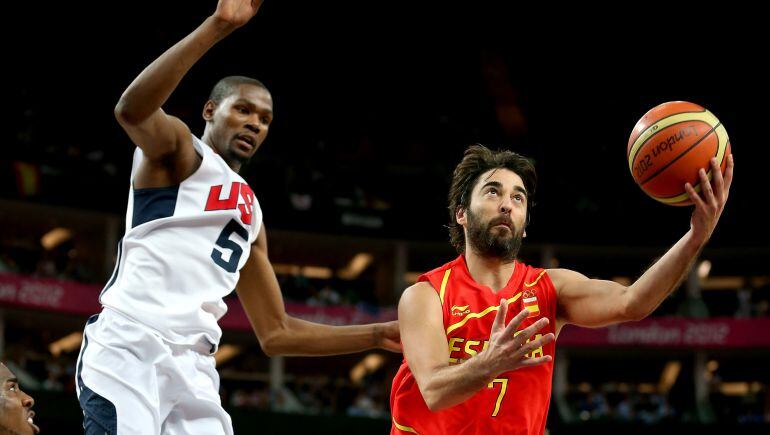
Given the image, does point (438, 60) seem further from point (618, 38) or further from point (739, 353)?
point (739, 353)

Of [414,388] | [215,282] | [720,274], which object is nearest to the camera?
[215,282]

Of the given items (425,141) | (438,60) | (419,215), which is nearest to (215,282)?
(419,215)

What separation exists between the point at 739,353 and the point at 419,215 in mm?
10293

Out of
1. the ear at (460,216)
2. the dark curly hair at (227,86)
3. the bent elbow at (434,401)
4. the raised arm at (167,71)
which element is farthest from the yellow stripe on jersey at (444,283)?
the raised arm at (167,71)

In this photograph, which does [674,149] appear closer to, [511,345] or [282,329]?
[511,345]

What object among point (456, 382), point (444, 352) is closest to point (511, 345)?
point (456, 382)

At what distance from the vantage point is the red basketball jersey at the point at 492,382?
4617mm

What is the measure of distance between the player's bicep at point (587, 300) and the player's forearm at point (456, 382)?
0.86 metres

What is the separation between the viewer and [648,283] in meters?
4.39

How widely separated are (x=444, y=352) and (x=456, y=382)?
0.44 m

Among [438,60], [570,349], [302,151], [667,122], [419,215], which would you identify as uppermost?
[438,60]

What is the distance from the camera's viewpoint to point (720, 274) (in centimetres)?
3203

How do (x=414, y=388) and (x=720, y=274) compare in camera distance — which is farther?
(x=720, y=274)

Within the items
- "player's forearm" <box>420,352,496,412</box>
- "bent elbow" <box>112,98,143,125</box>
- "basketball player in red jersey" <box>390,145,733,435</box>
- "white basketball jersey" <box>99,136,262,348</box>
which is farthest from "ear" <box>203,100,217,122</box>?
"player's forearm" <box>420,352,496,412</box>
